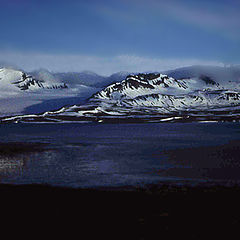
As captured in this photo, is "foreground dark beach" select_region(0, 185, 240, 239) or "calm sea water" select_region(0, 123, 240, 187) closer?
"foreground dark beach" select_region(0, 185, 240, 239)

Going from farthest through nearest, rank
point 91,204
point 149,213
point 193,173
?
point 193,173 → point 91,204 → point 149,213

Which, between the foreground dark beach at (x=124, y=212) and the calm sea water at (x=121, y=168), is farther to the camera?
the calm sea water at (x=121, y=168)

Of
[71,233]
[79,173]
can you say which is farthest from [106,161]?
[71,233]

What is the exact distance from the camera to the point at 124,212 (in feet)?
87.2

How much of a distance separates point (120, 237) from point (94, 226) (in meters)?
2.33

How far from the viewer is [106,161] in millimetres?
51469

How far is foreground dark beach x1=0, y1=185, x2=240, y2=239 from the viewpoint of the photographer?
22.9 m

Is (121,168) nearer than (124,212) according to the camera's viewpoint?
No

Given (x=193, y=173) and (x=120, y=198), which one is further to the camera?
(x=193, y=173)

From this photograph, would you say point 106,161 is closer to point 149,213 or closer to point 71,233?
point 149,213

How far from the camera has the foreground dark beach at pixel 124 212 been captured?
22938mm

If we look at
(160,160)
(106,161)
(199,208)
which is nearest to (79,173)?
(106,161)

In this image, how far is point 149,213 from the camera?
26156 millimetres

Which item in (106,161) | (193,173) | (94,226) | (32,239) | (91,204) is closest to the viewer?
(32,239)
